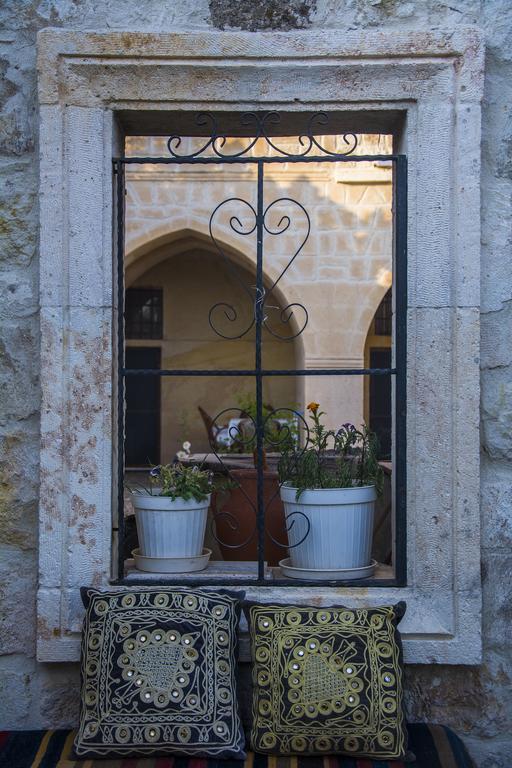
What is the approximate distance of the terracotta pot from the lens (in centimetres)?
359

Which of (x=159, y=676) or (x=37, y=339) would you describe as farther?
(x=37, y=339)

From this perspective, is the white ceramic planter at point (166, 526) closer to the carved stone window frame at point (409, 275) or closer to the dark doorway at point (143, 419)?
the carved stone window frame at point (409, 275)

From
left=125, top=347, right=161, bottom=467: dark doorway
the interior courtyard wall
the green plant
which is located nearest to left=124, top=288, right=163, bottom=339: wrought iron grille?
left=125, top=347, right=161, bottom=467: dark doorway

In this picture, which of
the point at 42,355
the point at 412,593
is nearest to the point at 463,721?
the point at 412,593

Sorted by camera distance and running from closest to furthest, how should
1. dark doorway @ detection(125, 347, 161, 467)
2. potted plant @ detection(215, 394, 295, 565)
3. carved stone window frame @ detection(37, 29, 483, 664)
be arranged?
1. carved stone window frame @ detection(37, 29, 483, 664)
2. potted plant @ detection(215, 394, 295, 565)
3. dark doorway @ detection(125, 347, 161, 467)

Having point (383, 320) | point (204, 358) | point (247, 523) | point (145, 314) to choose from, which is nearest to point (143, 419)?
point (204, 358)

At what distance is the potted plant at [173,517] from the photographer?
3086 mm

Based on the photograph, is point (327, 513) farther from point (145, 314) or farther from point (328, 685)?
point (145, 314)

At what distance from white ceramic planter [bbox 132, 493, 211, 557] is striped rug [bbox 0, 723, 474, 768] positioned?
0.63m

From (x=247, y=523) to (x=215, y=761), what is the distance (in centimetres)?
117

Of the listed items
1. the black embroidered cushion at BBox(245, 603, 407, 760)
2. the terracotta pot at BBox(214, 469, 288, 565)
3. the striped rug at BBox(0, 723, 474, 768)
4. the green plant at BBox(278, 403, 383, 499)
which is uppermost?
the green plant at BBox(278, 403, 383, 499)

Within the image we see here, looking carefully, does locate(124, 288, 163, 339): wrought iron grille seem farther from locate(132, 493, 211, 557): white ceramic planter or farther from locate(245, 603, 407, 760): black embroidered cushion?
locate(245, 603, 407, 760): black embroidered cushion

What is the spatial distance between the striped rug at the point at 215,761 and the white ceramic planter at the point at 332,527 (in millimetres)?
563

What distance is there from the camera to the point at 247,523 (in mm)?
3611
